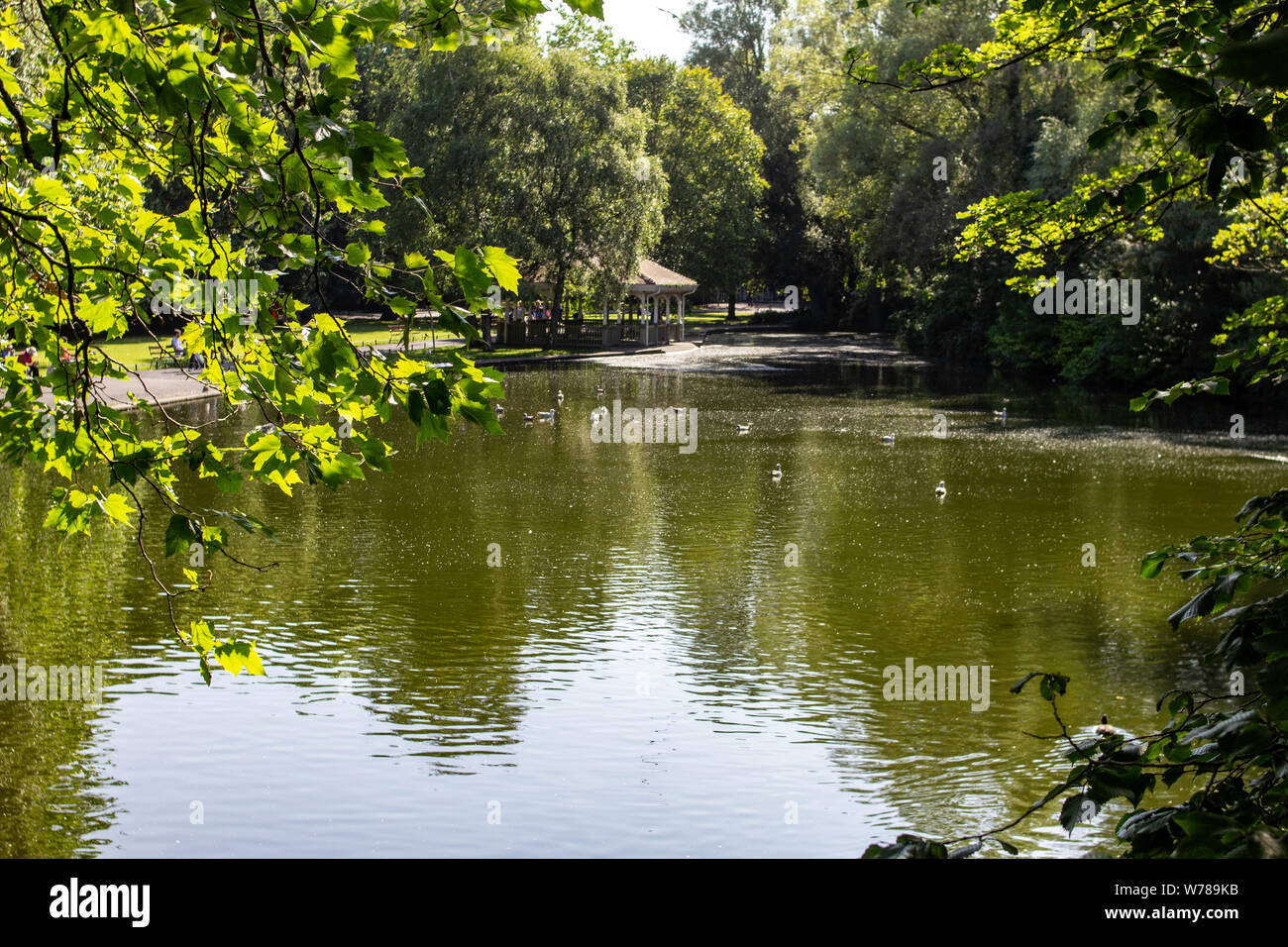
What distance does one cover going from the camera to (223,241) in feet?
16.2

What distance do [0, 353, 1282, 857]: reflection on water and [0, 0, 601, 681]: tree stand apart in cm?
321

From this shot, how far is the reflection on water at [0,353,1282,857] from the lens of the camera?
25.7ft

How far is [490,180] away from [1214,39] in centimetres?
4262

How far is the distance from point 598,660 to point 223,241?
679 centimetres

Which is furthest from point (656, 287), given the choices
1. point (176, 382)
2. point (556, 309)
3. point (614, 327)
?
point (176, 382)

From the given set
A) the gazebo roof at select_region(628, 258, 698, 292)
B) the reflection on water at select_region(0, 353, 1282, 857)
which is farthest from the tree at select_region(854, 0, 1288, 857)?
the gazebo roof at select_region(628, 258, 698, 292)

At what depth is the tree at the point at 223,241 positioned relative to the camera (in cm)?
373

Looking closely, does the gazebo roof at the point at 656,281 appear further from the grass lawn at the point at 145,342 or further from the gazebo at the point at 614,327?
the grass lawn at the point at 145,342

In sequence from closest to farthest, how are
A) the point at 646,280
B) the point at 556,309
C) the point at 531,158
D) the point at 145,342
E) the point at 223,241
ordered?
the point at 223,241, the point at 531,158, the point at 145,342, the point at 556,309, the point at 646,280

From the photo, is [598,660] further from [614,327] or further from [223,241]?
[614,327]

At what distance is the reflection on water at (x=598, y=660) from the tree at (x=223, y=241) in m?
3.21

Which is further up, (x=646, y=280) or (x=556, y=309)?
(x=646, y=280)

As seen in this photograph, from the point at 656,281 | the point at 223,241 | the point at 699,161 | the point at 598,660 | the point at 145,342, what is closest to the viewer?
the point at 223,241

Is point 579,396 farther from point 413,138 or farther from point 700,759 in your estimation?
point 700,759
